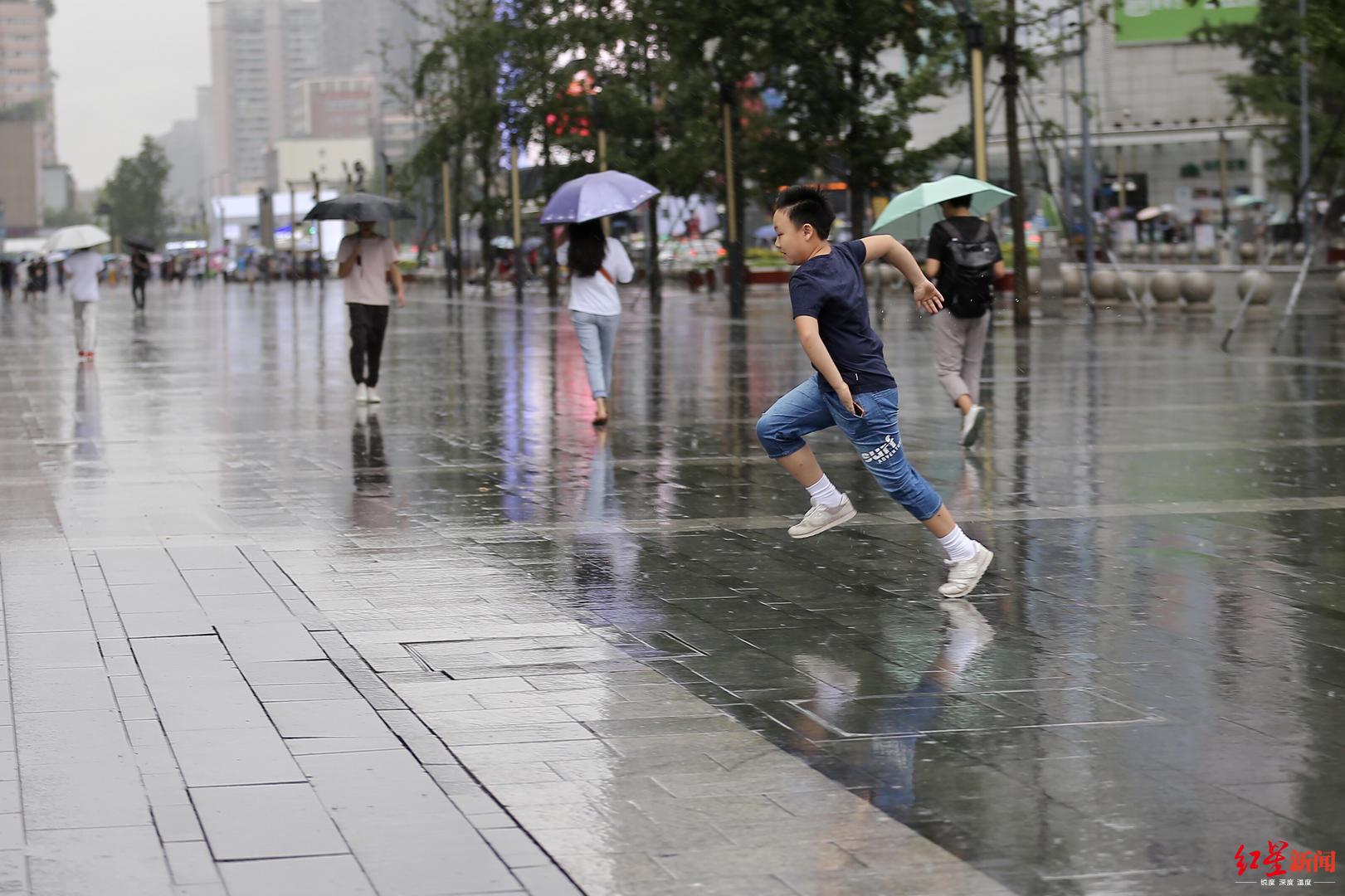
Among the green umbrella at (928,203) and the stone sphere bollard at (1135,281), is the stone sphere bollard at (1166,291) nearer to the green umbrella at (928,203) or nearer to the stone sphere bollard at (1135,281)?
the stone sphere bollard at (1135,281)

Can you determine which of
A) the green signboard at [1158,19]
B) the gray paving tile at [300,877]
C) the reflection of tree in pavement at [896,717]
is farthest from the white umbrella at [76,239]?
the green signboard at [1158,19]

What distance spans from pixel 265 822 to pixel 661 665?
6.30 feet

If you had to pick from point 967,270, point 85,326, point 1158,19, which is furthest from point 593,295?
point 1158,19

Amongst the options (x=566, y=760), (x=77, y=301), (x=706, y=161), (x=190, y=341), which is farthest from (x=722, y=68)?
(x=566, y=760)

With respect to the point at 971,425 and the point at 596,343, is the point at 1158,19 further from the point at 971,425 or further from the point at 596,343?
the point at 971,425

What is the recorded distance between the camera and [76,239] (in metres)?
23.8

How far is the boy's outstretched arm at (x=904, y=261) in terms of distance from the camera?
7.29m

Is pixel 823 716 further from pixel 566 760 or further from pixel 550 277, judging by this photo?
pixel 550 277

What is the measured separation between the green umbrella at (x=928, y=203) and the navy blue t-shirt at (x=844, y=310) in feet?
9.41

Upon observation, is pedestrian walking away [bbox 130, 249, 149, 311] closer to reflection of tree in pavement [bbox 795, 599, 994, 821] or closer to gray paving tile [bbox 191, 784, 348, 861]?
reflection of tree in pavement [bbox 795, 599, 994, 821]

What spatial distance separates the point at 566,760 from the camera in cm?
486

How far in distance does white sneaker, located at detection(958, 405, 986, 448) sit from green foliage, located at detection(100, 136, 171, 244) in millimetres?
141400

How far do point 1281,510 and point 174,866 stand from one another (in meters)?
6.58

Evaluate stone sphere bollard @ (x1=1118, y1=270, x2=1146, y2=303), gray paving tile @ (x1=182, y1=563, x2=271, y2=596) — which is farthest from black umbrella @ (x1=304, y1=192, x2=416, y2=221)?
stone sphere bollard @ (x1=1118, y1=270, x2=1146, y2=303)
